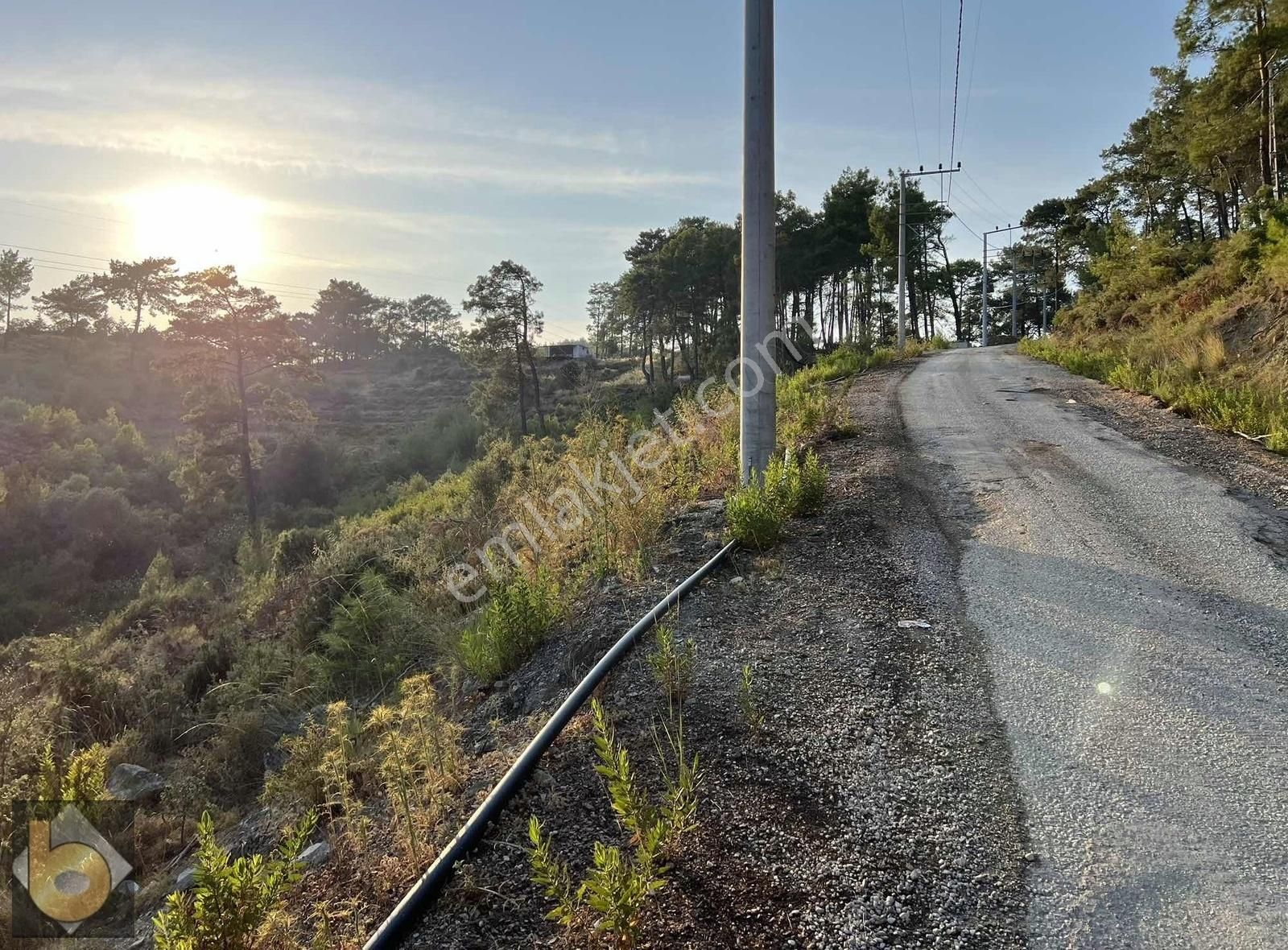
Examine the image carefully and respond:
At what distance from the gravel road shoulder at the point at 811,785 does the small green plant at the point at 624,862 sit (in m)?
0.07

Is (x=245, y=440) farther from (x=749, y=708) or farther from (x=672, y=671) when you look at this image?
(x=749, y=708)

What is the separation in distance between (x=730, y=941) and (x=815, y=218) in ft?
135

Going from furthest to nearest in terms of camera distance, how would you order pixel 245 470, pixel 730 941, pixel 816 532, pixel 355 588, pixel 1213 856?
pixel 245 470 < pixel 355 588 < pixel 816 532 < pixel 1213 856 < pixel 730 941

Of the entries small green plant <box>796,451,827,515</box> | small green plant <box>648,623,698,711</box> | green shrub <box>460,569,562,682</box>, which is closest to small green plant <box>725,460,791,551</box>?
small green plant <box>796,451,827,515</box>

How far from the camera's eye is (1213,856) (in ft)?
7.30

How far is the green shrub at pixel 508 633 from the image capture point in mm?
4582

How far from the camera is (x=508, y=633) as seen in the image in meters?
4.61

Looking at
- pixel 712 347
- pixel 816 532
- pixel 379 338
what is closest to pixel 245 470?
pixel 712 347

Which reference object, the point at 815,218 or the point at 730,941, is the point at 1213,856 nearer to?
the point at 730,941

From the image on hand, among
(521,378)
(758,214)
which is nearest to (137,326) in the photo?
(521,378)

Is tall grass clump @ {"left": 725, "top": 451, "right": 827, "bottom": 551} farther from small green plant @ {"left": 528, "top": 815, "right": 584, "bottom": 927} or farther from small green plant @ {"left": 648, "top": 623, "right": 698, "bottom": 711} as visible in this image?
small green plant @ {"left": 528, "top": 815, "right": 584, "bottom": 927}

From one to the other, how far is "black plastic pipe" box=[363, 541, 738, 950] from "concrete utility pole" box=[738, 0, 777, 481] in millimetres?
2493

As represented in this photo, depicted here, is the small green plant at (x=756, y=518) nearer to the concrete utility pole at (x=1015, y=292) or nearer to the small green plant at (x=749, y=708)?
the small green plant at (x=749, y=708)

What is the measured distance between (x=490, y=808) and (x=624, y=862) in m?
0.62
